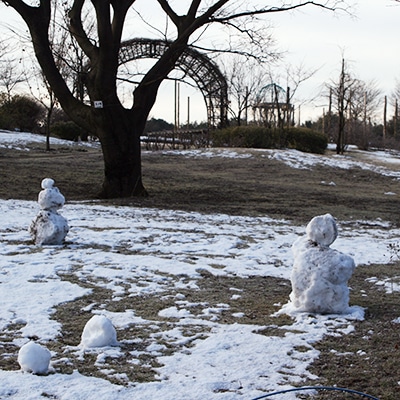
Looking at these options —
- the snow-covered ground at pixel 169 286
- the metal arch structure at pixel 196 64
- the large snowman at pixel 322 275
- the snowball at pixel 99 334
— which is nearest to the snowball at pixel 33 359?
the snow-covered ground at pixel 169 286

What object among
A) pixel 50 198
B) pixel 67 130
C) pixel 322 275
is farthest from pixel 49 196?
pixel 67 130

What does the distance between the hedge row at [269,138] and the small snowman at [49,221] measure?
20.6 meters

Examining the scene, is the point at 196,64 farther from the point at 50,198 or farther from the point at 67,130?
the point at 50,198

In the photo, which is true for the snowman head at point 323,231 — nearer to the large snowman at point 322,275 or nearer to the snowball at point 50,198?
the large snowman at point 322,275

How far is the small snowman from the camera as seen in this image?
7719 mm

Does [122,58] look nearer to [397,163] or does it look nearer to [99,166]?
[99,166]

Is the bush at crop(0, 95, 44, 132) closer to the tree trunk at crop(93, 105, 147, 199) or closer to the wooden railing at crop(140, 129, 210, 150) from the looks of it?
the wooden railing at crop(140, 129, 210, 150)

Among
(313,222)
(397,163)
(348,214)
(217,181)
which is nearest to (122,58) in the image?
(217,181)

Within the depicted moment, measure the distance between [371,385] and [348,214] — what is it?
30.6ft

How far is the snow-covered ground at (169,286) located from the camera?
3.56 m

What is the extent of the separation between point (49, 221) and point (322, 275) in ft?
13.3

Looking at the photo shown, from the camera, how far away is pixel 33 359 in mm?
3637

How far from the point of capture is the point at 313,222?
5.09 m

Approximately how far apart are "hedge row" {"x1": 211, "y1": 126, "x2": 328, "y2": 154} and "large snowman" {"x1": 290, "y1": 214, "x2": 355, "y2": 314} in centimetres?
2307
